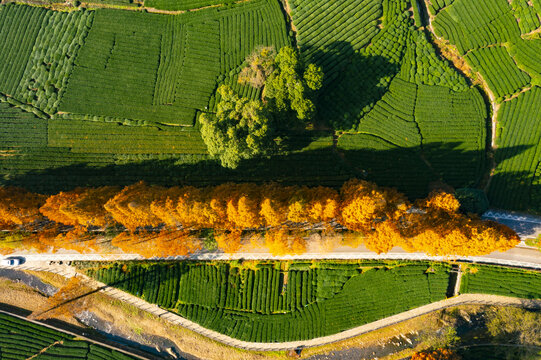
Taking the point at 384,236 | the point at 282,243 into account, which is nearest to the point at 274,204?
the point at 282,243

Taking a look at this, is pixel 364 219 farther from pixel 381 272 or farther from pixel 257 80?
pixel 257 80

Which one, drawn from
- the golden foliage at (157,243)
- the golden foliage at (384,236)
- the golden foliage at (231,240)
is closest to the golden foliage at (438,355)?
the golden foliage at (384,236)

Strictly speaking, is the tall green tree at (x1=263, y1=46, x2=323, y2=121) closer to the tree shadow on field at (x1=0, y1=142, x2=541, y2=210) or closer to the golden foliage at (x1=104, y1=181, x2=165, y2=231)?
the tree shadow on field at (x1=0, y1=142, x2=541, y2=210)

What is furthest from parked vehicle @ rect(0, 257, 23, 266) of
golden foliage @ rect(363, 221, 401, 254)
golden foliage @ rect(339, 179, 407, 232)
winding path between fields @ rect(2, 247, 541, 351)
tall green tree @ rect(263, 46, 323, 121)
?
golden foliage @ rect(363, 221, 401, 254)

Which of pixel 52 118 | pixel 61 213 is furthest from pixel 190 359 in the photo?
pixel 52 118

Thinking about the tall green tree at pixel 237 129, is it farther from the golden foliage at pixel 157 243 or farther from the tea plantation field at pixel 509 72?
the tea plantation field at pixel 509 72
